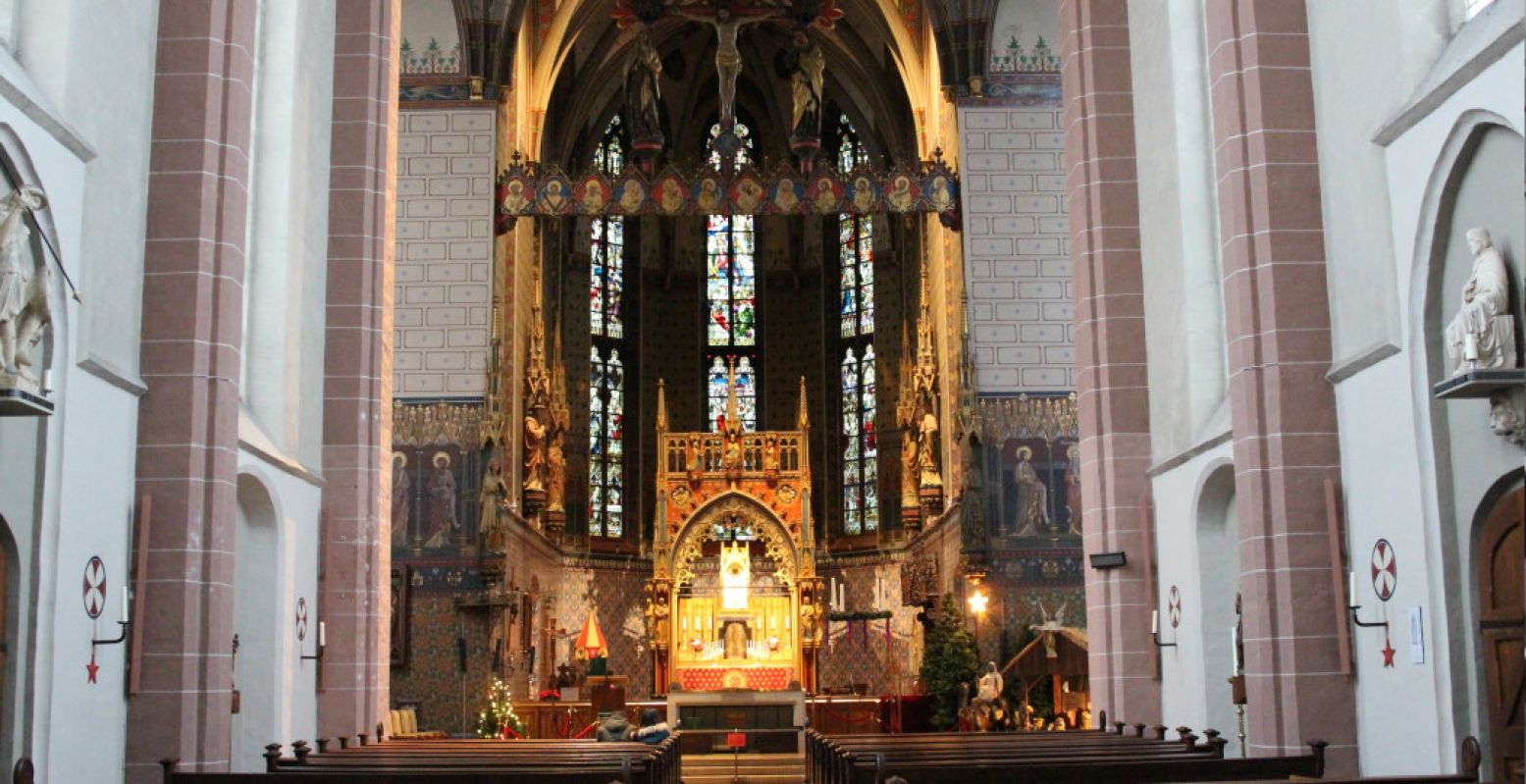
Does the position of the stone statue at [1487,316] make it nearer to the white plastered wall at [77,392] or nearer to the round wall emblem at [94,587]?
the white plastered wall at [77,392]

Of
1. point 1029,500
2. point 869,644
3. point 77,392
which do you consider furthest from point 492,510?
point 77,392

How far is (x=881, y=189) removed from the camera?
93.6 feet

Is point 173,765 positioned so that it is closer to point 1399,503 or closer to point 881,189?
point 1399,503

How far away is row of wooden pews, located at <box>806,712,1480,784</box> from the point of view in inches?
417

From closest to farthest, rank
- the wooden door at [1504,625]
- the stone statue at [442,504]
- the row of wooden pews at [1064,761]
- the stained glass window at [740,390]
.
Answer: the wooden door at [1504,625] < the row of wooden pews at [1064,761] < the stone statue at [442,504] < the stained glass window at [740,390]

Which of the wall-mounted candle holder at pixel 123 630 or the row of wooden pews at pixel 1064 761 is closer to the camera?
the row of wooden pews at pixel 1064 761

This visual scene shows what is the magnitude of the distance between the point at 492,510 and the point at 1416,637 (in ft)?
61.2

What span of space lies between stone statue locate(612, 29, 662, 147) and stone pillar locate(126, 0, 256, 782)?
16060mm

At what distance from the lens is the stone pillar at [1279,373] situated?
12508 mm

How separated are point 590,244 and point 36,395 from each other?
29.4 m

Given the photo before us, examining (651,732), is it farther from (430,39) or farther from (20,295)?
(430,39)

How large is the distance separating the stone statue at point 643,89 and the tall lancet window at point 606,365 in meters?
7.58

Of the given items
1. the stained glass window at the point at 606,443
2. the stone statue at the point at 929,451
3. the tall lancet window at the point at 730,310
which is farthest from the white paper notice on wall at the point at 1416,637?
the tall lancet window at the point at 730,310

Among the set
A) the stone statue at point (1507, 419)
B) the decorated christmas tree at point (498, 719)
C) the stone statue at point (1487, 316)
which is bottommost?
the decorated christmas tree at point (498, 719)
